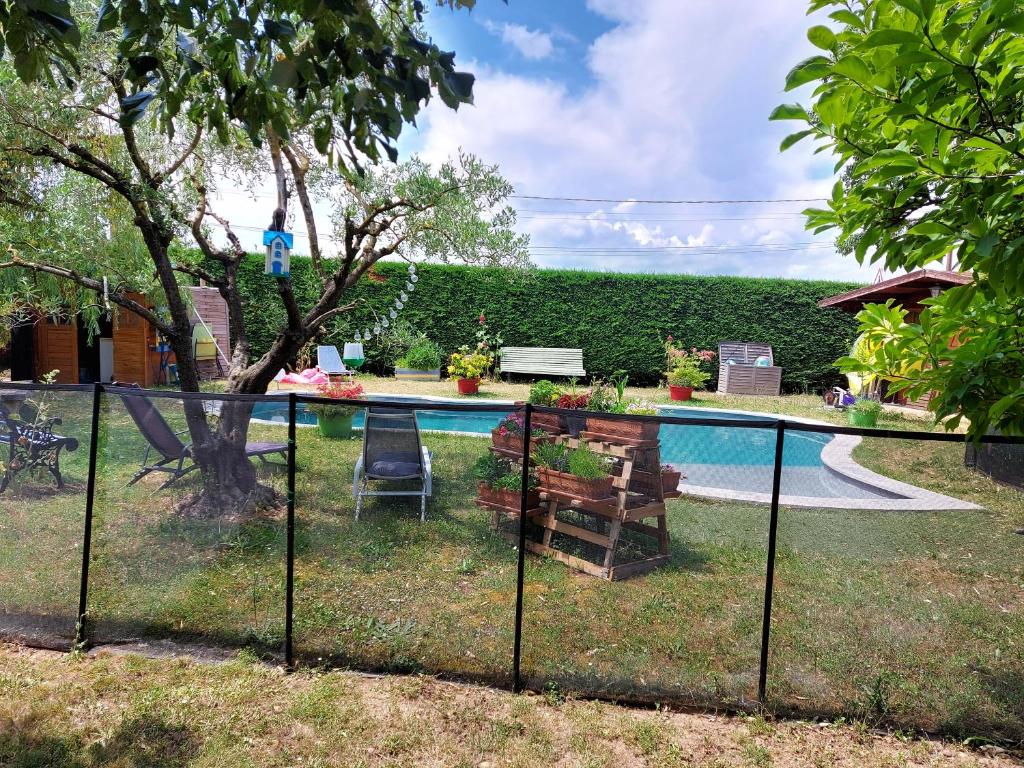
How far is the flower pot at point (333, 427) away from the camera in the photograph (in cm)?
372

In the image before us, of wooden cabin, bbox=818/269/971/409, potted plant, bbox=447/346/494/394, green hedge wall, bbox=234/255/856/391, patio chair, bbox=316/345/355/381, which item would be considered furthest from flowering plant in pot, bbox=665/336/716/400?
patio chair, bbox=316/345/355/381

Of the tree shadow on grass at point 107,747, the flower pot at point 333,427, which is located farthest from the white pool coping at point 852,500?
the tree shadow on grass at point 107,747

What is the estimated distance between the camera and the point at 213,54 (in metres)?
2.29

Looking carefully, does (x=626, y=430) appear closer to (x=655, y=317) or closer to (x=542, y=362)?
(x=542, y=362)

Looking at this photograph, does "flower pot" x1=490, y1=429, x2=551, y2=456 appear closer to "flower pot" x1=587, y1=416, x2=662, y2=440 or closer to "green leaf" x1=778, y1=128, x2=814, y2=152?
"flower pot" x1=587, y1=416, x2=662, y2=440

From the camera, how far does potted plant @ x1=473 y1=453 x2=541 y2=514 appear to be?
3.65m

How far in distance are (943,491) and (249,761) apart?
3134 mm

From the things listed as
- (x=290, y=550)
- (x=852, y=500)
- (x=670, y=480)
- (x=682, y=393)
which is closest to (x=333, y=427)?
(x=290, y=550)

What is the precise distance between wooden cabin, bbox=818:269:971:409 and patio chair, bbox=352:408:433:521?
8.62 meters

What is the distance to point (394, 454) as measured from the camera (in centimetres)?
435

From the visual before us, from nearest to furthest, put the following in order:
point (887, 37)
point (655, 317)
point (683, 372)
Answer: point (887, 37)
point (683, 372)
point (655, 317)

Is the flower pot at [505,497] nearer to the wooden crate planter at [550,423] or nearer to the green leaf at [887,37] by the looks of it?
the wooden crate planter at [550,423]

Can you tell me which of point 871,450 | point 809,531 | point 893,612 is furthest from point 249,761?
point 871,450

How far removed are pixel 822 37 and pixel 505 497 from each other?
2813 millimetres
